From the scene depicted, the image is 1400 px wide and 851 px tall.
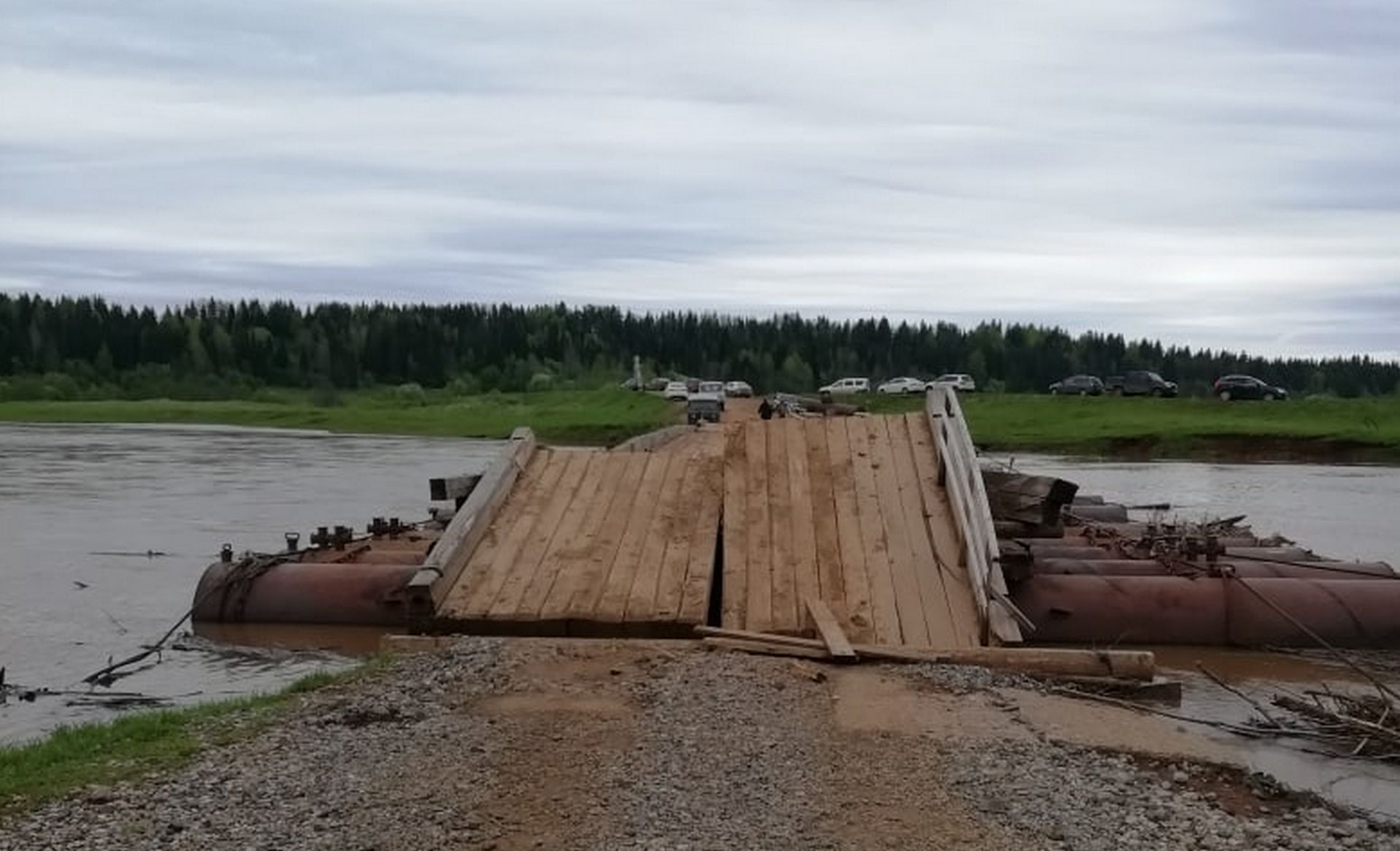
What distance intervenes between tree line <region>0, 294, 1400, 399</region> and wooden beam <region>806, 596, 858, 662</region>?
108 m

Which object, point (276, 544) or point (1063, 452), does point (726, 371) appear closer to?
point (1063, 452)

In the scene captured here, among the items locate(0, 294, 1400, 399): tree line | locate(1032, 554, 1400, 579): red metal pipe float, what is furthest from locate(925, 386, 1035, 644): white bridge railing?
locate(0, 294, 1400, 399): tree line

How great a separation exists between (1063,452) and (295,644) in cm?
4450

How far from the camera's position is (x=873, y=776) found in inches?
307

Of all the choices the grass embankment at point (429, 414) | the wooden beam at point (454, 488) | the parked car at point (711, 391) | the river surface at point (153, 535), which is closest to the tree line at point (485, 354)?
the grass embankment at point (429, 414)

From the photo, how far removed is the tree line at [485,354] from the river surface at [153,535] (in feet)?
232

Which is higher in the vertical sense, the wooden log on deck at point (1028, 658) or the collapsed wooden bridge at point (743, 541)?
the collapsed wooden bridge at point (743, 541)

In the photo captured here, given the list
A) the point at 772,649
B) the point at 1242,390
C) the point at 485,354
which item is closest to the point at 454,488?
the point at 772,649

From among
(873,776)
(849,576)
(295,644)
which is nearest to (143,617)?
(295,644)

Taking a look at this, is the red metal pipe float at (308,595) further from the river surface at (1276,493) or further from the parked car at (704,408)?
the parked car at (704,408)

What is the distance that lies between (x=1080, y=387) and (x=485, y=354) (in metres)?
78.6

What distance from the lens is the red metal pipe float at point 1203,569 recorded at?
46.5 ft

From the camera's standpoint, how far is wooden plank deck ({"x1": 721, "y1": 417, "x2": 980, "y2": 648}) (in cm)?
1186

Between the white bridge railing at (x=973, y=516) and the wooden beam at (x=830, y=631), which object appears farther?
the white bridge railing at (x=973, y=516)
